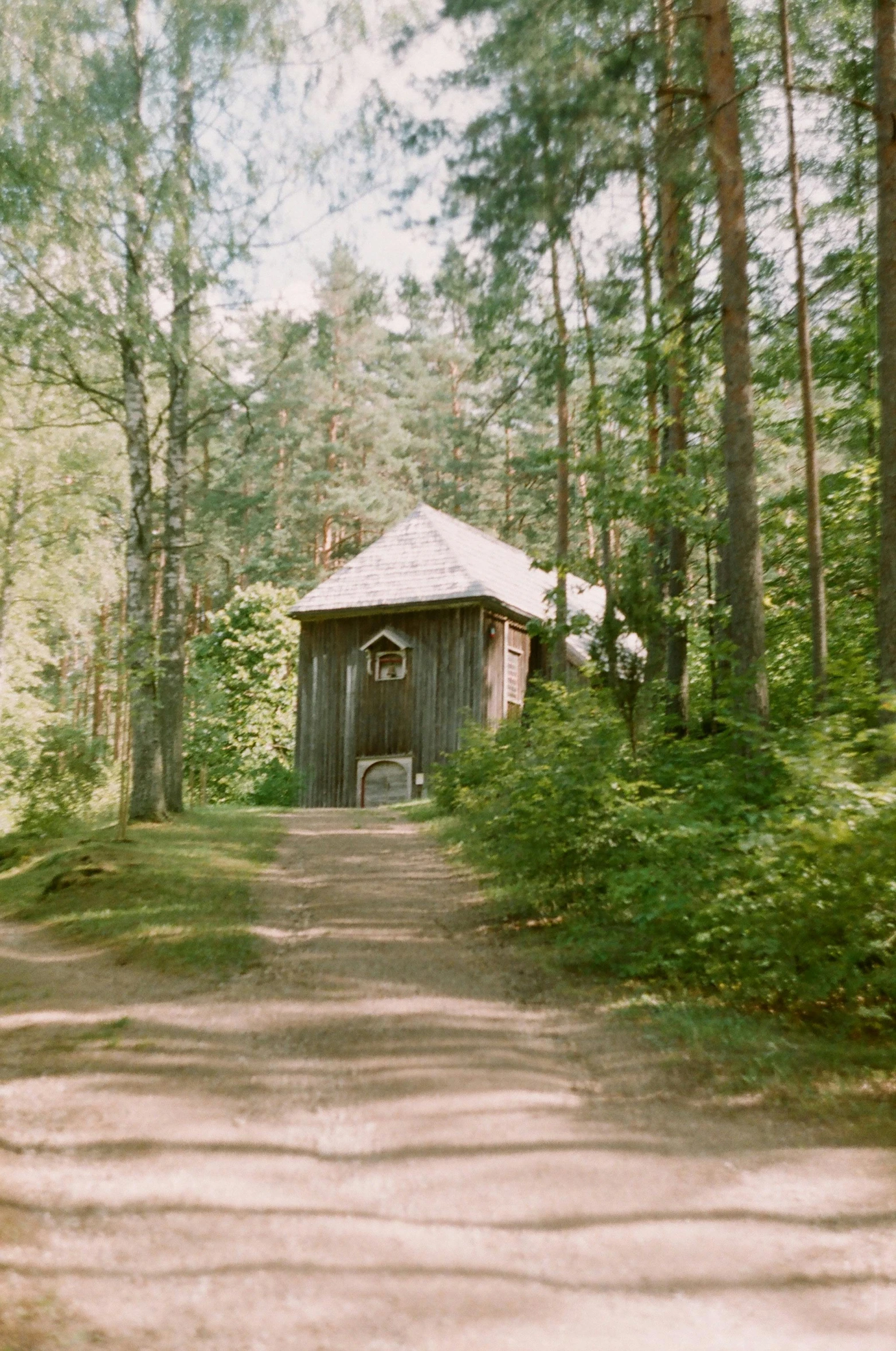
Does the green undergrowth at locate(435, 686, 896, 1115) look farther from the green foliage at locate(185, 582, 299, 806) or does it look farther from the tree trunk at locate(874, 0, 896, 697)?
the green foliage at locate(185, 582, 299, 806)

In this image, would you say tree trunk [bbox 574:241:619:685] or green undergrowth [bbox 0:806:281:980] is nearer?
green undergrowth [bbox 0:806:281:980]

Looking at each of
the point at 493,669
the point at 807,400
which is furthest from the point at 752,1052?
the point at 493,669

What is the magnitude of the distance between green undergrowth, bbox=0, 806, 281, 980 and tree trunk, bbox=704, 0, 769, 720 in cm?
562

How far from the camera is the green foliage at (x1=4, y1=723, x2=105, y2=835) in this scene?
1623cm

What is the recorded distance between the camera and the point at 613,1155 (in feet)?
15.8

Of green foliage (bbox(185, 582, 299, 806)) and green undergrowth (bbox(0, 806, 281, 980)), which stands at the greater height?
green foliage (bbox(185, 582, 299, 806))

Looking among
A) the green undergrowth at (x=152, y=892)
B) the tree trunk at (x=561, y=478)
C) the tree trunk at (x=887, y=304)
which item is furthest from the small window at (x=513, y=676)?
the tree trunk at (x=887, y=304)

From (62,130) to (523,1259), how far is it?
14497 mm

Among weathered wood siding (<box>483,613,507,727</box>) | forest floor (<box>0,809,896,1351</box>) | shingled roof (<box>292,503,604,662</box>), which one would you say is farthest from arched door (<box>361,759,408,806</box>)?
forest floor (<box>0,809,896,1351</box>)

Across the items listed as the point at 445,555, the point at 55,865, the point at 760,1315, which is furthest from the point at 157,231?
the point at 760,1315

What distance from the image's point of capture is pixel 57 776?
16438 mm

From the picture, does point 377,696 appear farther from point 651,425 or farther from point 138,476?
point 651,425

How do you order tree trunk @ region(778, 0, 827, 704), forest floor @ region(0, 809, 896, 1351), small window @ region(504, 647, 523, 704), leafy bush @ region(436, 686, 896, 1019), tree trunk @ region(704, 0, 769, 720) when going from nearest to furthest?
forest floor @ region(0, 809, 896, 1351) → leafy bush @ region(436, 686, 896, 1019) → tree trunk @ region(704, 0, 769, 720) → tree trunk @ region(778, 0, 827, 704) → small window @ region(504, 647, 523, 704)

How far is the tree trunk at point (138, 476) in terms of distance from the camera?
13516 mm
